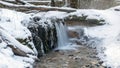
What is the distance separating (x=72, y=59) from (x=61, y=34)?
2797 millimetres

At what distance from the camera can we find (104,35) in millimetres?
12828

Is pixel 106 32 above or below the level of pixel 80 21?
below

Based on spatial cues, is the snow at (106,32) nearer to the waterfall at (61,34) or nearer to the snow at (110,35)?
the snow at (110,35)

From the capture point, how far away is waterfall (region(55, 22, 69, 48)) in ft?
41.7

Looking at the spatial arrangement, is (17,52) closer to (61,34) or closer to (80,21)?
(61,34)

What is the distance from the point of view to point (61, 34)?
42.9ft

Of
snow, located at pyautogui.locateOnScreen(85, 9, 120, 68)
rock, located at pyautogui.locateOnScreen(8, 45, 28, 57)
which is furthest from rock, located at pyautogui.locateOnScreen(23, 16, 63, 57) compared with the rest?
rock, located at pyautogui.locateOnScreen(8, 45, 28, 57)

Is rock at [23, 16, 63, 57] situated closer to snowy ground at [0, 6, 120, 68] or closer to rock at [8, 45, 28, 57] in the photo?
snowy ground at [0, 6, 120, 68]

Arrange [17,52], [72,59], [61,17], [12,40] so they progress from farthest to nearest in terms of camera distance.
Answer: [61,17] < [72,59] < [12,40] < [17,52]

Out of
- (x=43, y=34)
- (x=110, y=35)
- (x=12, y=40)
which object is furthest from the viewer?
(x=110, y=35)

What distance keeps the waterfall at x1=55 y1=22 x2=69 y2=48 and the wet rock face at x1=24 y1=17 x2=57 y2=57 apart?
271 mm

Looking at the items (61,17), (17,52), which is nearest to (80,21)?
(61,17)

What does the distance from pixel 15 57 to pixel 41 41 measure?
2820 millimetres

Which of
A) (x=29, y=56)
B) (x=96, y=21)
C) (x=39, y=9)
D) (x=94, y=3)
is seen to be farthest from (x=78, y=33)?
(x=94, y=3)
